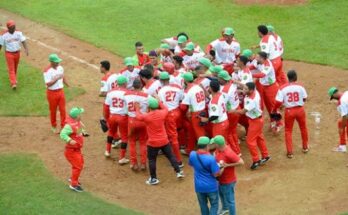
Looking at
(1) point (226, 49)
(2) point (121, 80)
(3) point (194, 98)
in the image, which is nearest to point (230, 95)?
(3) point (194, 98)

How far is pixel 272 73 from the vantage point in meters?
15.7

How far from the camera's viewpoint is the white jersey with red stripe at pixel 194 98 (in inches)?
560

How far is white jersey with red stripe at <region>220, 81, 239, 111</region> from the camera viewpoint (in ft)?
46.8

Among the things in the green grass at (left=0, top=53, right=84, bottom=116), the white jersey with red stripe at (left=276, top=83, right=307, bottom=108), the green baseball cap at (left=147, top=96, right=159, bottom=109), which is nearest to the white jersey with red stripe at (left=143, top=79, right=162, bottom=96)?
the green baseball cap at (left=147, top=96, right=159, bottom=109)

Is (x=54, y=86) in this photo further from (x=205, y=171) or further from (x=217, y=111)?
(x=205, y=171)

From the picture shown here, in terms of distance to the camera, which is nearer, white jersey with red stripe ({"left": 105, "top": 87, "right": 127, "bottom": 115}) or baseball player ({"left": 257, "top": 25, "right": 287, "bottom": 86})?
white jersey with red stripe ({"left": 105, "top": 87, "right": 127, "bottom": 115})

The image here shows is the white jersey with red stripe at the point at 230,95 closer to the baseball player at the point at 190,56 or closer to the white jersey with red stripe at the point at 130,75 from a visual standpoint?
the baseball player at the point at 190,56

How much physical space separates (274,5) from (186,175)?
37.5 ft

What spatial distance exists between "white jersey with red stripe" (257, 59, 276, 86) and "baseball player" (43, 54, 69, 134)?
4.85 m

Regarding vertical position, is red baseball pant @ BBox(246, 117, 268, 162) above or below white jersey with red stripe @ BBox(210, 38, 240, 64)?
below

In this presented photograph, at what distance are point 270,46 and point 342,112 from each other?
138 inches

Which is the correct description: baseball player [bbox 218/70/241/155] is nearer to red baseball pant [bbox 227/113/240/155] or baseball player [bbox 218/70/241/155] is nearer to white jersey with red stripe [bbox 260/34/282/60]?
red baseball pant [bbox 227/113/240/155]

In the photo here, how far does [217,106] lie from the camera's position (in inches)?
544

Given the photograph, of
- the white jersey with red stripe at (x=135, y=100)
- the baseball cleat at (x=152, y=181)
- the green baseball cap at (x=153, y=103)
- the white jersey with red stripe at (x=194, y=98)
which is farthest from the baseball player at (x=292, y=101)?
the baseball cleat at (x=152, y=181)
